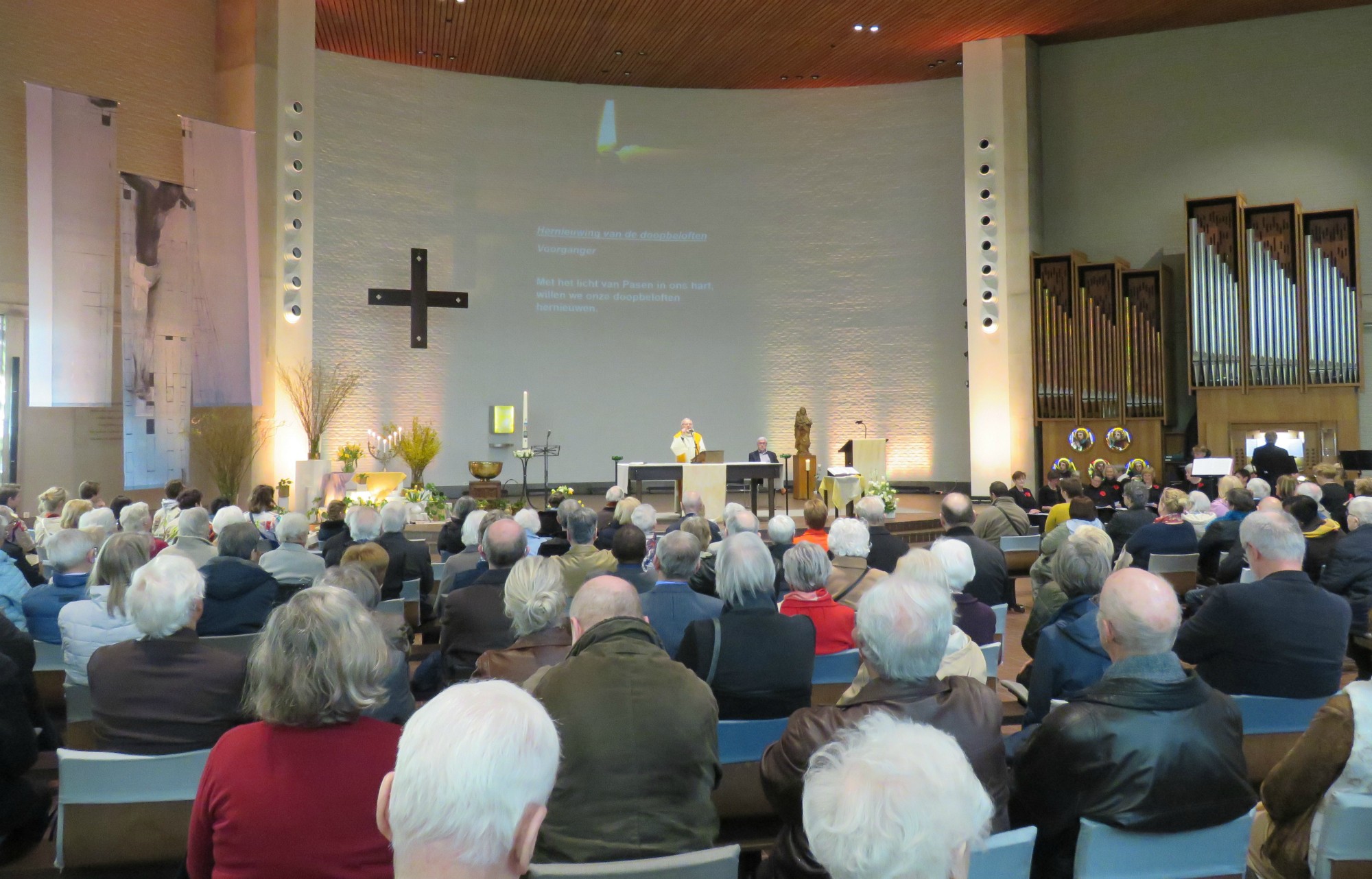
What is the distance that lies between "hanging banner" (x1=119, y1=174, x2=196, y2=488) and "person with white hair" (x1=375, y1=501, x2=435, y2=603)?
6125 mm

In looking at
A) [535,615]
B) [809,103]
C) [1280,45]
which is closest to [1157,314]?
[1280,45]

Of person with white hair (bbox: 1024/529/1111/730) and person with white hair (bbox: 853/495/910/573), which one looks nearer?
person with white hair (bbox: 1024/529/1111/730)

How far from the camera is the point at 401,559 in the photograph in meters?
5.48

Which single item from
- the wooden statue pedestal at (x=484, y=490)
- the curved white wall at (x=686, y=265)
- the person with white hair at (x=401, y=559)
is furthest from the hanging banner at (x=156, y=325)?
the person with white hair at (x=401, y=559)

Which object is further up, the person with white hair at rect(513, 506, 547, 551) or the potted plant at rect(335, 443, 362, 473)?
the potted plant at rect(335, 443, 362, 473)

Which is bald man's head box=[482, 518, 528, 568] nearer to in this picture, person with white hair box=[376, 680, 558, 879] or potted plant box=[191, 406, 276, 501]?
person with white hair box=[376, 680, 558, 879]

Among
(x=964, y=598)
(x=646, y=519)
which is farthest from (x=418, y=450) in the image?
(x=964, y=598)

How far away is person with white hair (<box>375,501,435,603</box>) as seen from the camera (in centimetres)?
542

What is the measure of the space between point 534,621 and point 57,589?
2143mm

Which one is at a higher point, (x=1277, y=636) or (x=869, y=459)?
(x=869, y=459)

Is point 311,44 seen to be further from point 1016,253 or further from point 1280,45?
point 1280,45

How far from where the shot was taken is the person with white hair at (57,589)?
4.01 meters

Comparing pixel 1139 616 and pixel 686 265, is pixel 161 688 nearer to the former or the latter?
Result: pixel 1139 616

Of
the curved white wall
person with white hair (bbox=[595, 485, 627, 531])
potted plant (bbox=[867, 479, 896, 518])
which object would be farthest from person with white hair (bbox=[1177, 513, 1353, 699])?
the curved white wall
